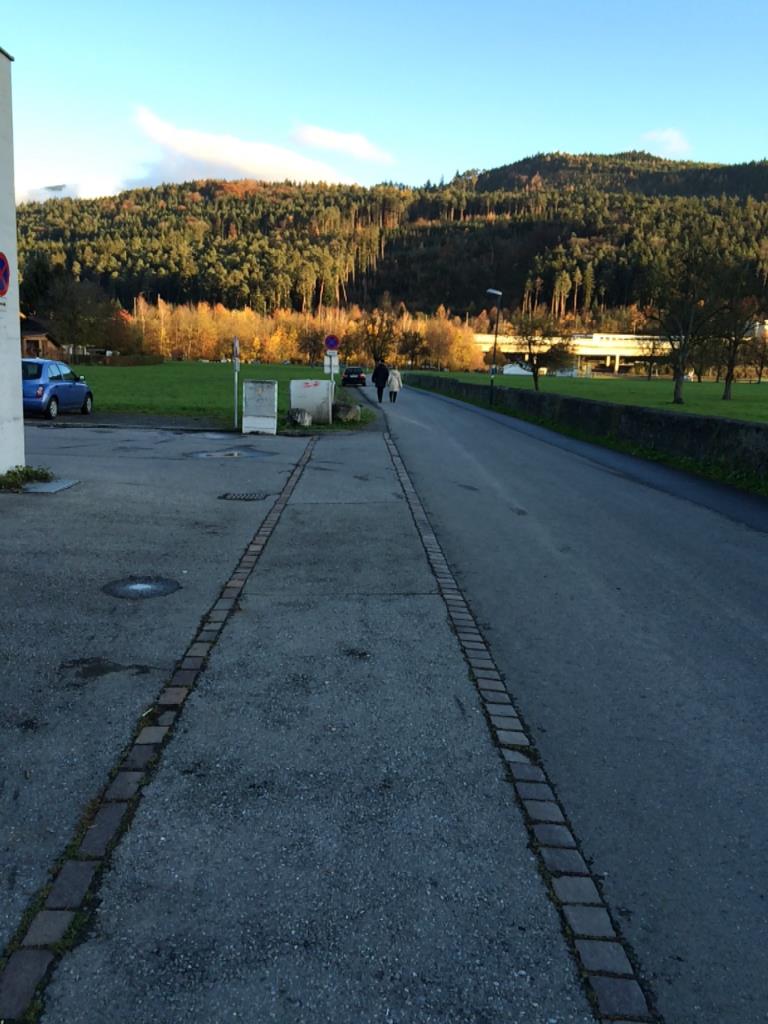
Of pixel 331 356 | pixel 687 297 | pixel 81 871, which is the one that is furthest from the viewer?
pixel 687 297

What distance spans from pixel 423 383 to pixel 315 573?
67336 millimetres

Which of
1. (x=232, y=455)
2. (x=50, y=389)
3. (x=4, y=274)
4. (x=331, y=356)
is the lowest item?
(x=232, y=455)

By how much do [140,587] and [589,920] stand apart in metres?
4.82

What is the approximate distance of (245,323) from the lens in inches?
6230

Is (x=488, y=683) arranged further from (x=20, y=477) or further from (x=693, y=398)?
(x=693, y=398)

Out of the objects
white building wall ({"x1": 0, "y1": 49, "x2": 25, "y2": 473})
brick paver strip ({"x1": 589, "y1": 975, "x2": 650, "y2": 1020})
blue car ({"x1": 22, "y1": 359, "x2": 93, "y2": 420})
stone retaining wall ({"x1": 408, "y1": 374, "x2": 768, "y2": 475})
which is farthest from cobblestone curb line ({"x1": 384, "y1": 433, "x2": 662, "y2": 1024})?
blue car ({"x1": 22, "y1": 359, "x2": 93, "y2": 420})

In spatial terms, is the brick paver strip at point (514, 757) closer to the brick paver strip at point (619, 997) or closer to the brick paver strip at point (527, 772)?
the brick paver strip at point (527, 772)

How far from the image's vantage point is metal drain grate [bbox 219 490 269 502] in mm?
11047

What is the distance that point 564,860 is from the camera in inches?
117

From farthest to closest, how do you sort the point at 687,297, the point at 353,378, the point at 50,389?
the point at 353,378
the point at 687,297
the point at 50,389

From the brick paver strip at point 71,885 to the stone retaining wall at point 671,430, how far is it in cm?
1320

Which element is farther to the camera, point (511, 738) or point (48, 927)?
point (511, 738)

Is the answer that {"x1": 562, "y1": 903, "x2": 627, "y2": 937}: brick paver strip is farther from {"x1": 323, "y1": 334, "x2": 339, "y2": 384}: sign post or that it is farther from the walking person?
the walking person

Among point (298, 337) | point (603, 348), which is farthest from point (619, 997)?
point (603, 348)
